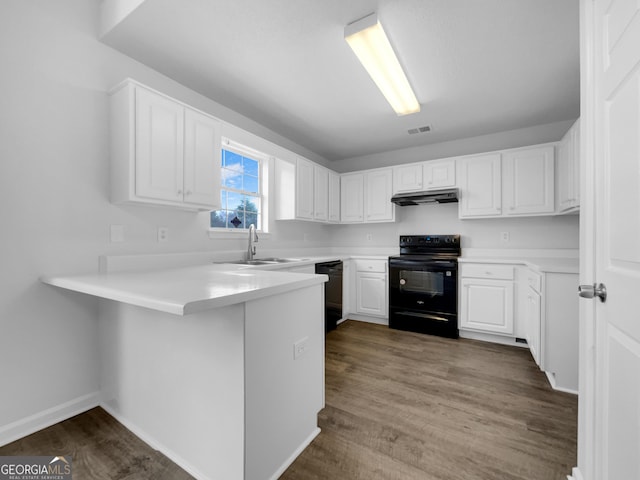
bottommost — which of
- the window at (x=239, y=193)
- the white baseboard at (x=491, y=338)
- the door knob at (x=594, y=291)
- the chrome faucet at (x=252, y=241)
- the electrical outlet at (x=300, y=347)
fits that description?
the white baseboard at (x=491, y=338)

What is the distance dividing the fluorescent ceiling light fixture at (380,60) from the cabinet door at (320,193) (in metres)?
1.41

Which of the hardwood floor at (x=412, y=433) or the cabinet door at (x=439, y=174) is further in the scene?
the cabinet door at (x=439, y=174)

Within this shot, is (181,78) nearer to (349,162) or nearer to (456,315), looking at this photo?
(349,162)

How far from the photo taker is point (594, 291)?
1.04 m

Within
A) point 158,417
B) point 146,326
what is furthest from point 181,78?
point 158,417

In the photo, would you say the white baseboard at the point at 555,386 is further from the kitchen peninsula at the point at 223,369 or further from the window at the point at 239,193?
the window at the point at 239,193

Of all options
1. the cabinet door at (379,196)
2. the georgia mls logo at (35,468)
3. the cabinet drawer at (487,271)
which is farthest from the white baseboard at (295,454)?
the cabinet door at (379,196)

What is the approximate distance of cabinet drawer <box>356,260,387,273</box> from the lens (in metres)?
3.76

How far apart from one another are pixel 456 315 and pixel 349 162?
3006 millimetres

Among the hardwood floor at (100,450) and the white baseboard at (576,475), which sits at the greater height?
the white baseboard at (576,475)

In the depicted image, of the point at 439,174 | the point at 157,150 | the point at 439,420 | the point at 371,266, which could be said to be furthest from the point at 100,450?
the point at 439,174

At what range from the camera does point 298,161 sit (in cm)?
354

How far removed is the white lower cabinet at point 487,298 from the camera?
3010 millimetres

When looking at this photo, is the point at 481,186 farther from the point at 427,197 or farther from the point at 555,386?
the point at 555,386
